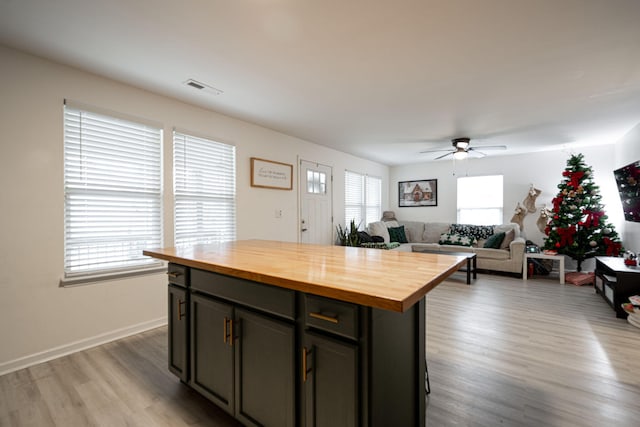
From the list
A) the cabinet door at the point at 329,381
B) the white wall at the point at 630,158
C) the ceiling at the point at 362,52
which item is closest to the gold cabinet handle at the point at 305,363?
the cabinet door at the point at 329,381

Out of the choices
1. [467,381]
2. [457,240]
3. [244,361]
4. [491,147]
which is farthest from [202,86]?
[457,240]

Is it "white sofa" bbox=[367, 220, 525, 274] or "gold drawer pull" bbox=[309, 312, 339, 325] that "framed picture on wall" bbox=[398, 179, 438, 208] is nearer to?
"white sofa" bbox=[367, 220, 525, 274]

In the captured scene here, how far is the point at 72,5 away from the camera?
5.62 feet

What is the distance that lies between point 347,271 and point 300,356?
1.36 ft

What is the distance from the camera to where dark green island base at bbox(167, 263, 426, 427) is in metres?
1.10

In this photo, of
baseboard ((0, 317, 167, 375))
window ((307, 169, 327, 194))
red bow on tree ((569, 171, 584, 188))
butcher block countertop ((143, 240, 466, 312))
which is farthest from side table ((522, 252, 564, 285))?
baseboard ((0, 317, 167, 375))

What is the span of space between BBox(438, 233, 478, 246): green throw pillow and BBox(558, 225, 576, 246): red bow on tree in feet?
4.42

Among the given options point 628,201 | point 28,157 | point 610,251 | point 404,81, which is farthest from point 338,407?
point 610,251

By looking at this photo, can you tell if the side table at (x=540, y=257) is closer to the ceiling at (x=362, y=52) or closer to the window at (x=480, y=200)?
the window at (x=480, y=200)

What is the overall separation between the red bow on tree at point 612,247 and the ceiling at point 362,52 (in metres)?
1.92

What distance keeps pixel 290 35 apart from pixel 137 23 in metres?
0.95

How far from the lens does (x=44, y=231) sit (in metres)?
2.38

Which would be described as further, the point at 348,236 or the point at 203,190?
the point at 348,236

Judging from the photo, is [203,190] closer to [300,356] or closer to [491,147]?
[300,356]
